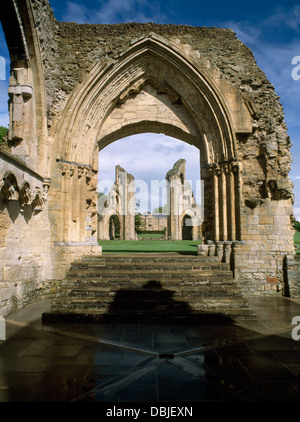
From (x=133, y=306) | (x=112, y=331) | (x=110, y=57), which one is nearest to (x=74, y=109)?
(x=110, y=57)

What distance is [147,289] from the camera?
5727 mm

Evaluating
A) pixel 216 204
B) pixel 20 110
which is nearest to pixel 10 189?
pixel 20 110

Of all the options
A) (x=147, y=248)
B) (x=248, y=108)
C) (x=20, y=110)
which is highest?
(x=248, y=108)

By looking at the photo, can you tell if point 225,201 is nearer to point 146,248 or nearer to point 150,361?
point 150,361

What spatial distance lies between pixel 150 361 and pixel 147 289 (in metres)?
2.38

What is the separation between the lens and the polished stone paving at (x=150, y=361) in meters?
2.64

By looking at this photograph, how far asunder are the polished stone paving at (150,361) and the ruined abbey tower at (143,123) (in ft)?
7.74

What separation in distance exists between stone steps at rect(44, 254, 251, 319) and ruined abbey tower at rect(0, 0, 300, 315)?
983mm

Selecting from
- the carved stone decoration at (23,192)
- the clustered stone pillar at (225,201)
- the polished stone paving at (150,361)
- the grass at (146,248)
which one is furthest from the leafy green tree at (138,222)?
the polished stone paving at (150,361)

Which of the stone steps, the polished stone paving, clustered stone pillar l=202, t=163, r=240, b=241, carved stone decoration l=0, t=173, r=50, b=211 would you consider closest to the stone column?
clustered stone pillar l=202, t=163, r=240, b=241

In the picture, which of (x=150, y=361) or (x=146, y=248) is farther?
(x=146, y=248)

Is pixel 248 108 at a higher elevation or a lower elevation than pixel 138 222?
higher

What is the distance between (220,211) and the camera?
25.2ft

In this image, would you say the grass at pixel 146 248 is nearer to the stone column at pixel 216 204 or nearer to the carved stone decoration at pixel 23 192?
the stone column at pixel 216 204
